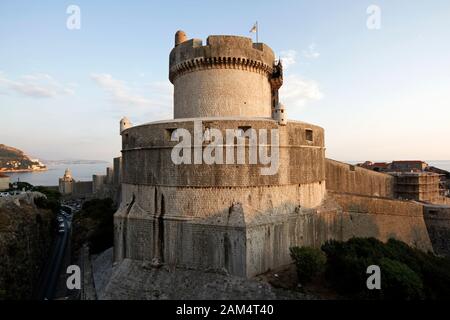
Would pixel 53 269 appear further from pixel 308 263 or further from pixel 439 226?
pixel 439 226

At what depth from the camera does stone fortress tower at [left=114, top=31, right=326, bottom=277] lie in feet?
35.2

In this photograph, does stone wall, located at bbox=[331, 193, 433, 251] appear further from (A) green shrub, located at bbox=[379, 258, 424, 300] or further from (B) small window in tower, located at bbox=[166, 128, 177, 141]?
(B) small window in tower, located at bbox=[166, 128, 177, 141]

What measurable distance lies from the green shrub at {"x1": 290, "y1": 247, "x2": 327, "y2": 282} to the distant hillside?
161303 mm

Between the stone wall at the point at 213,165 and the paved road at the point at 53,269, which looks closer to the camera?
the stone wall at the point at 213,165

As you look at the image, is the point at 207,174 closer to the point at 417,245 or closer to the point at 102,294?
the point at 102,294

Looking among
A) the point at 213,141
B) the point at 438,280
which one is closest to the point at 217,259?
the point at 213,141

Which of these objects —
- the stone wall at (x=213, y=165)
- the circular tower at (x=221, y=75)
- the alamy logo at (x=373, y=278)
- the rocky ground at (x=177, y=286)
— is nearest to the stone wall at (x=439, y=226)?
the stone wall at (x=213, y=165)

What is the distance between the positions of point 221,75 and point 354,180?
12413mm

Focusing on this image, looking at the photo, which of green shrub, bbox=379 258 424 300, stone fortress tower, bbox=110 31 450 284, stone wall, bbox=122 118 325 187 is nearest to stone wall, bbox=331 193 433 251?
stone fortress tower, bbox=110 31 450 284

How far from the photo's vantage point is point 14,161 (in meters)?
Answer: 152

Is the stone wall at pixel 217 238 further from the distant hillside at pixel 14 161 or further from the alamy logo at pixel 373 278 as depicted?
the distant hillside at pixel 14 161

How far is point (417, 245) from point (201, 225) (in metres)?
16.5

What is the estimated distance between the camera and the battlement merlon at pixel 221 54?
14.3m

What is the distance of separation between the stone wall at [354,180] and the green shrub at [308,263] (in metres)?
8.20
